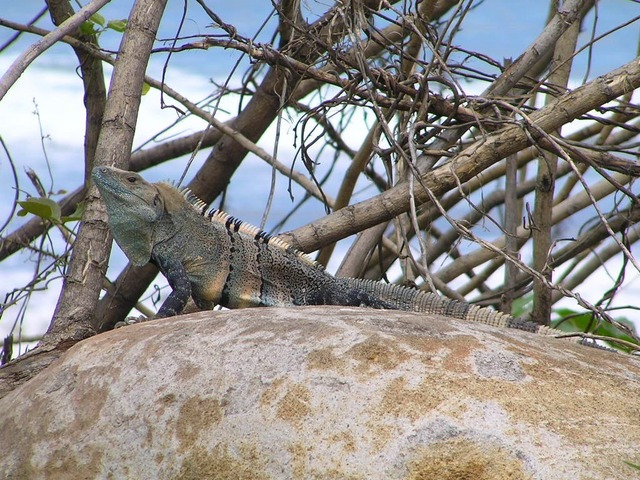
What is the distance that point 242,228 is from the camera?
507 centimetres

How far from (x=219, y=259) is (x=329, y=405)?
231 cm

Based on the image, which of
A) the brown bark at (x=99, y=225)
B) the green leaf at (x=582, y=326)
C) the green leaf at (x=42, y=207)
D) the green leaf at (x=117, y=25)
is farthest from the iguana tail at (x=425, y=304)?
the green leaf at (x=117, y=25)

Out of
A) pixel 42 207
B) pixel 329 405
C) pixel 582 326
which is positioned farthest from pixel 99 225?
pixel 582 326

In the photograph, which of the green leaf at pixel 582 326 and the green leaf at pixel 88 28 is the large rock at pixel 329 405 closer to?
the green leaf at pixel 88 28

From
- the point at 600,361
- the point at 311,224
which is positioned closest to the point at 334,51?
the point at 311,224

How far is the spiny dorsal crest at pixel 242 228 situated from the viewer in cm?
495

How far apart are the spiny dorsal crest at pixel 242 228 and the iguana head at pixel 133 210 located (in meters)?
0.20

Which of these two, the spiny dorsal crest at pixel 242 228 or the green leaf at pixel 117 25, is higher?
the green leaf at pixel 117 25

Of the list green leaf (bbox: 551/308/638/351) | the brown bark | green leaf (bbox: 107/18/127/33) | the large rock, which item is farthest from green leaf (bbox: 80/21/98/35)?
green leaf (bbox: 551/308/638/351)

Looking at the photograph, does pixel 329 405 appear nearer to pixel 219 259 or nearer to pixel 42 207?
pixel 219 259

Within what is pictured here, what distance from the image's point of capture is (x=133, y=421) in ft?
9.78

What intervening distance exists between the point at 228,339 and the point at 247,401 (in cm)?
35

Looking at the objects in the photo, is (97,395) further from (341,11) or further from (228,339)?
(341,11)

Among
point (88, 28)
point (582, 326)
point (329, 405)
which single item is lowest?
point (329, 405)
